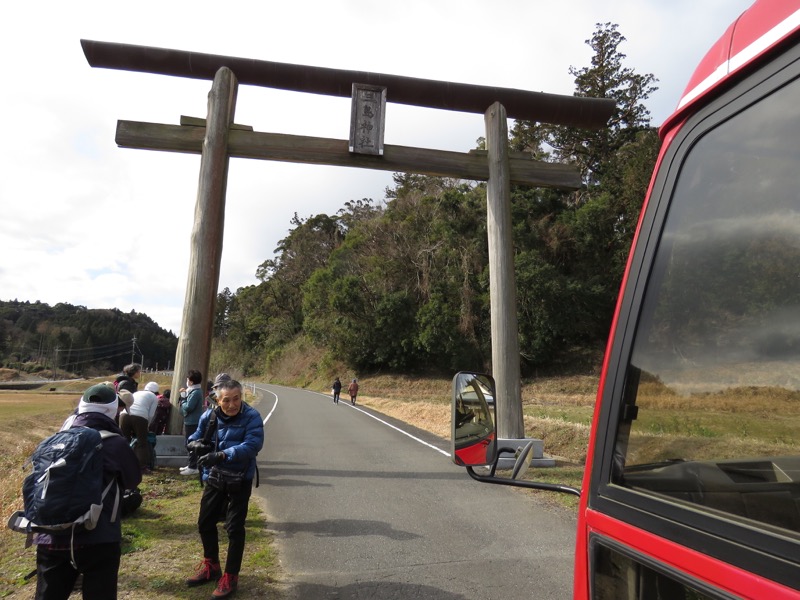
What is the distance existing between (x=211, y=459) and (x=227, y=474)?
0.18 meters

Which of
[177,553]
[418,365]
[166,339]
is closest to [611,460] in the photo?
[177,553]

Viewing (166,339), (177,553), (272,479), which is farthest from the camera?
(166,339)

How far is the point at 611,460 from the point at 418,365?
40.0 m

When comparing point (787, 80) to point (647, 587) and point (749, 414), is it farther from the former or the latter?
point (647, 587)

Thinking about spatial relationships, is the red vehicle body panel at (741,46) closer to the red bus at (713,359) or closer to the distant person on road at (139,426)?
the red bus at (713,359)

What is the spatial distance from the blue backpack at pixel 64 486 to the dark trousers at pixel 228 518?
4.14 ft

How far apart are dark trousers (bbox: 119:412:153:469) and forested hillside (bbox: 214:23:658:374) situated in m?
26.3

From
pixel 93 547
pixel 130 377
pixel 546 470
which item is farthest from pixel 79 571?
pixel 546 470

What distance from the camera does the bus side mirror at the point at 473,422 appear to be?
77.0 inches

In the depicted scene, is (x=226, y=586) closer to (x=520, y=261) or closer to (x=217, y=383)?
(x=217, y=383)

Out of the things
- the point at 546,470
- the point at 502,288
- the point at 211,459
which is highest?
the point at 502,288

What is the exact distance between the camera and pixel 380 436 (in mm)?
13477

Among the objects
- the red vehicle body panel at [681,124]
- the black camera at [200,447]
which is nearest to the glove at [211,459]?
the black camera at [200,447]

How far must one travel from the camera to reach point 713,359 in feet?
4.19
